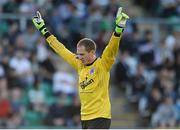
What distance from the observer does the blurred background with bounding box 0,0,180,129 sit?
1576 centimetres

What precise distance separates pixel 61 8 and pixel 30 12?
34.5 inches

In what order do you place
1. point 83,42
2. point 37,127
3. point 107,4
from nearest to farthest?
1. point 83,42
2. point 37,127
3. point 107,4

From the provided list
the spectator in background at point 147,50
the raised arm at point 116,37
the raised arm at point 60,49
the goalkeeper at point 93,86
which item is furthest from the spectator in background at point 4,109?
the raised arm at point 116,37

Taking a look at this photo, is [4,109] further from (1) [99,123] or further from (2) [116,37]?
(2) [116,37]

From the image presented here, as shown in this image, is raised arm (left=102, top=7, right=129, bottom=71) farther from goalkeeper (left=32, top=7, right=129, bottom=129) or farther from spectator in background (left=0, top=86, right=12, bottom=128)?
spectator in background (left=0, top=86, right=12, bottom=128)

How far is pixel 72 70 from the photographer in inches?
661

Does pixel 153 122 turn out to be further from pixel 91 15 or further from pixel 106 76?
pixel 106 76

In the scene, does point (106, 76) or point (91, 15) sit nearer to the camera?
point (106, 76)

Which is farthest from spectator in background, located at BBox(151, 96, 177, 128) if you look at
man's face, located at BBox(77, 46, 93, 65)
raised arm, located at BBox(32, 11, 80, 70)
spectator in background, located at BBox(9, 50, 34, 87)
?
man's face, located at BBox(77, 46, 93, 65)

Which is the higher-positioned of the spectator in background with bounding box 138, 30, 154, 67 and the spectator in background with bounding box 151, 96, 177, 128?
the spectator in background with bounding box 138, 30, 154, 67

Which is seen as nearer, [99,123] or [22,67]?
[99,123]

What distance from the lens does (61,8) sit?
17.4 metres

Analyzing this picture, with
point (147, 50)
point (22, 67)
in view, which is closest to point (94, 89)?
point (22, 67)

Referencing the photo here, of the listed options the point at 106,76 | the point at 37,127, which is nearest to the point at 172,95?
the point at 37,127
